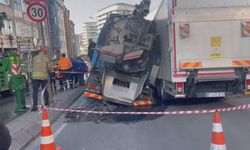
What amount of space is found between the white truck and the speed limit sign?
11.9 feet

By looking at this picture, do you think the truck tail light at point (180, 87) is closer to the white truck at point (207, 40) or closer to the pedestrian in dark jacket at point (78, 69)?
the white truck at point (207, 40)

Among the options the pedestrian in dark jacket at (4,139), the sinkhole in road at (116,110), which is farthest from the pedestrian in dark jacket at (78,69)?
the pedestrian in dark jacket at (4,139)

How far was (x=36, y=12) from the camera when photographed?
32.2ft

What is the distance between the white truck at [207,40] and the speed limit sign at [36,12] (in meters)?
3.63

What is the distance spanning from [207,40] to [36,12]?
486 cm

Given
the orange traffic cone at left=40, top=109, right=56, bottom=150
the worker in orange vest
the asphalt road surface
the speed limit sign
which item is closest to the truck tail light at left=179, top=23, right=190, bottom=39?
the asphalt road surface

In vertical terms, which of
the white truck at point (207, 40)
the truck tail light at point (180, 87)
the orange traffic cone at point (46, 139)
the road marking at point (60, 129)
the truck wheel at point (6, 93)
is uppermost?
the white truck at point (207, 40)

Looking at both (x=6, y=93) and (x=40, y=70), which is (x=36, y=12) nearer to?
(x=40, y=70)

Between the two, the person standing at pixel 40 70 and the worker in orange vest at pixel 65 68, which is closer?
the person standing at pixel 40 70

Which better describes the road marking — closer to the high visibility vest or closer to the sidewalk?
the sidewalk

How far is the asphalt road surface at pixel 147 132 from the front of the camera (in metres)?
5.83

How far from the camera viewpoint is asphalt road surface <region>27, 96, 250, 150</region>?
583cm

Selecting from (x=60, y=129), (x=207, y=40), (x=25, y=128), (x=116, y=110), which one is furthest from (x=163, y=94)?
(x=25, y=128)

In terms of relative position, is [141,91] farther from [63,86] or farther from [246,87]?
[63,86]
